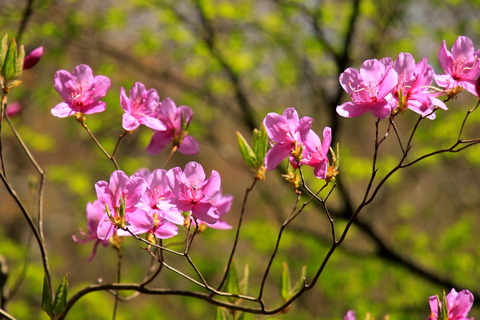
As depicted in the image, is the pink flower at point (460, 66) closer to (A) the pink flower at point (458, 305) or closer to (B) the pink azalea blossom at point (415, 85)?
(B) the pink azalea blossom at point (415, 85)

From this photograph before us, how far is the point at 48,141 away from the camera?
4.53 m

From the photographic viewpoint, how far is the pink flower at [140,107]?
0.96 metres

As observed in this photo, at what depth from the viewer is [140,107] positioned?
98cm

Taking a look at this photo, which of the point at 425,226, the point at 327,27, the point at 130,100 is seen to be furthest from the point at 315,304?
the point at 130,100

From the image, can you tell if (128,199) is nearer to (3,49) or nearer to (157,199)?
(157,199)

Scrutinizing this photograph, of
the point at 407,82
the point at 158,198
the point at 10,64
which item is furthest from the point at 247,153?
the point at 10,64

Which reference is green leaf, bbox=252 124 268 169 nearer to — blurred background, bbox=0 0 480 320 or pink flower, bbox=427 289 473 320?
pink flower, bbox=427 289 473 320

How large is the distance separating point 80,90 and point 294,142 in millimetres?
357

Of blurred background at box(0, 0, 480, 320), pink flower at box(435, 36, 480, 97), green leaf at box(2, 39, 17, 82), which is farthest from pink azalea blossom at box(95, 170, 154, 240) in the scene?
blurred background at box(0, 0, 480, 320)

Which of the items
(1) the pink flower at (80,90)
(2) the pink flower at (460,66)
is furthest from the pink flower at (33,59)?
(2) the pink flower at (460,66)

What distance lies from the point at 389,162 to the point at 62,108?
3326 millimetres

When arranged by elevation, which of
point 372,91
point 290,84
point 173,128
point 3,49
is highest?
point 372,91

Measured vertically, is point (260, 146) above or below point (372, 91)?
below

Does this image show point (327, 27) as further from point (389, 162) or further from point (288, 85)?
point (389, 162)
